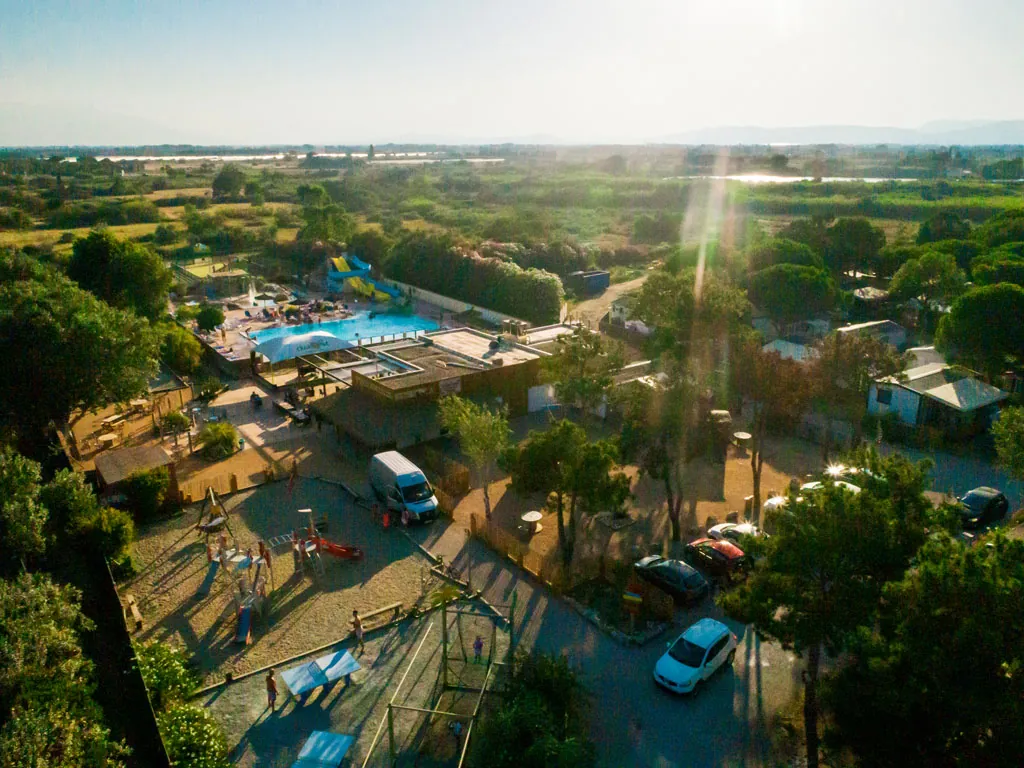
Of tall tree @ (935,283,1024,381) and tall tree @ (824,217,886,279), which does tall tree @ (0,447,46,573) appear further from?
tall tree @ (824,217,886,279)

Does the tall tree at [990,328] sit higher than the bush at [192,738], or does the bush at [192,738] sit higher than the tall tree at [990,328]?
the tall tree at [990,328]

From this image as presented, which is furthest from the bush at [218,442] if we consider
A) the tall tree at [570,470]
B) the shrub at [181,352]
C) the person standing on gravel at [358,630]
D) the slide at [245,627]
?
the person standing on gravel at [358,630]

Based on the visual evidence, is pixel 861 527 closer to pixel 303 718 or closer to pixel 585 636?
pixel 585 636

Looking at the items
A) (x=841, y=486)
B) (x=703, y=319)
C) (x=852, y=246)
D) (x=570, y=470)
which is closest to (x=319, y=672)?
(x=570, y=470)

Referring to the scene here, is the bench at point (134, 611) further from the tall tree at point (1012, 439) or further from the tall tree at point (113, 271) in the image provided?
the tall tree at point (113, 271)

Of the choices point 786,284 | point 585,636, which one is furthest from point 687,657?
point 786,284
